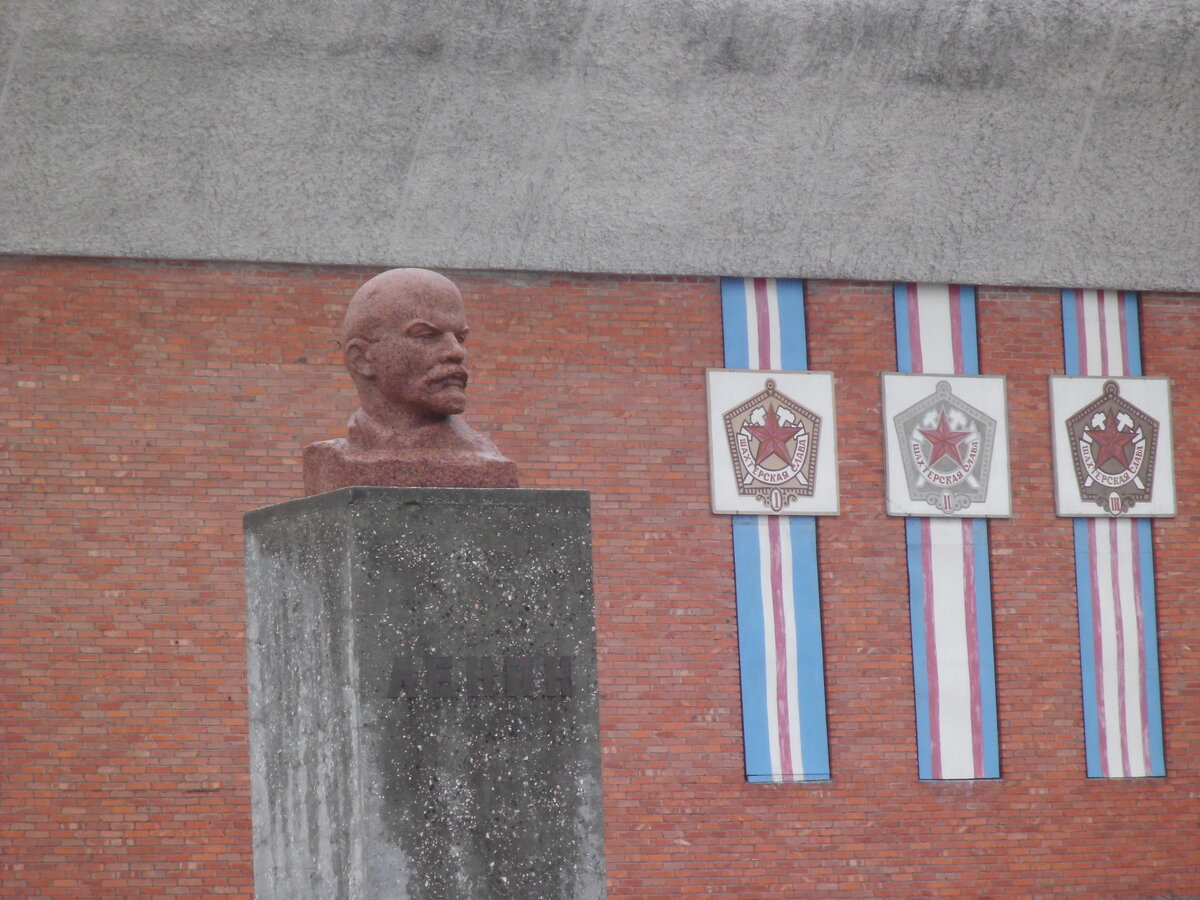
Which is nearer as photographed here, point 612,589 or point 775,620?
point 612,589

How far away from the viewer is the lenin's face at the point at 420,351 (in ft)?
24.5

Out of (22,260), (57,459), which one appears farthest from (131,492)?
(22,260)

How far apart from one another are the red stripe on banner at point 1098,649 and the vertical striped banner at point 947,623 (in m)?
0.81

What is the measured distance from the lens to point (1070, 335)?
15.3m

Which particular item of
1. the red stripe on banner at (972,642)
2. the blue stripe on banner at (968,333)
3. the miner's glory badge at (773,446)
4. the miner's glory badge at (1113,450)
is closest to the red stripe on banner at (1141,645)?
the miner's glory badge at (1113,450)

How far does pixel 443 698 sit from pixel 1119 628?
9187 mm

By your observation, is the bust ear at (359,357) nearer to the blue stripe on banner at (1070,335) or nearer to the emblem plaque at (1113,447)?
the emblem plaque at (1113,447)

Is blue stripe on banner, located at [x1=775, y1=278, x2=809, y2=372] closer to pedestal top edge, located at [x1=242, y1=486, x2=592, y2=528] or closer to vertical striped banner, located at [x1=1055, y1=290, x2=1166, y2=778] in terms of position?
vertical striped banner, located at [x1=1055, y1=290, x2=1166, y2=778]

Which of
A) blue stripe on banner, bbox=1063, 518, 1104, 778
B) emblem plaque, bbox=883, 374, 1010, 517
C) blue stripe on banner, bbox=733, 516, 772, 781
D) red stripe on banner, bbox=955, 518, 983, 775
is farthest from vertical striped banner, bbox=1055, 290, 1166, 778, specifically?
blue stripe on banner, bbox=733, 516, 772, 781

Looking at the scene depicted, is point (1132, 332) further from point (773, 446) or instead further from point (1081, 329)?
point (773, 446)

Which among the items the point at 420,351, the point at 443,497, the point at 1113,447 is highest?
the point at 1113,447

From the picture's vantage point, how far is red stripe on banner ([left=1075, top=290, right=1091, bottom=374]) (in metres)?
15.3

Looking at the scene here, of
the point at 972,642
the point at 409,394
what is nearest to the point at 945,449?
the point at 972,642

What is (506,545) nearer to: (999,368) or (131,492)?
(131,492)
